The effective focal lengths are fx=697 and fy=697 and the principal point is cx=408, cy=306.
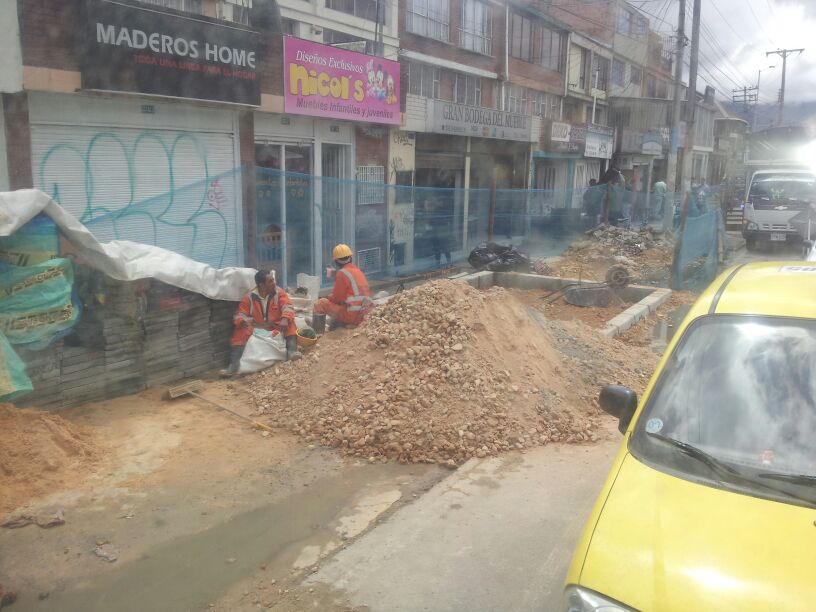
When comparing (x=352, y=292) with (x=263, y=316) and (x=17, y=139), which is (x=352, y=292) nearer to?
(x=263, y=316)

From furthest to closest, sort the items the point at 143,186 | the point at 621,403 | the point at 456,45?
1. the point at 456,45
2. the point at 143,186
3. the point at 621,403

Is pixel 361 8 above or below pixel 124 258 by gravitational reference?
above

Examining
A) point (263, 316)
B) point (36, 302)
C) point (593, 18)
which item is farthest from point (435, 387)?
point (593, 18)

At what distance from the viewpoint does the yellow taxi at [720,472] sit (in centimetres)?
222

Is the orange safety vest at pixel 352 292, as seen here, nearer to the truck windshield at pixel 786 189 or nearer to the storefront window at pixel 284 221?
the storefront window at pixel 284 221

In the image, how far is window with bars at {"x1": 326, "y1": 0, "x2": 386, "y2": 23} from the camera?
15618 mm

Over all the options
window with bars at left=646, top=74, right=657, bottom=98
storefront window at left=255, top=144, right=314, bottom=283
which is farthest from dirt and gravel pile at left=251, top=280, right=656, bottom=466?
window with bars at left=646, top=74, right=657, bottom=98

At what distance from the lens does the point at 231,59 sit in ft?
36.5

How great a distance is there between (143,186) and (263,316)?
414 centimetres

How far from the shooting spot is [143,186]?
10484 millimetres

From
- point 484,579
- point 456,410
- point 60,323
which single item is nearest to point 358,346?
point 456,410

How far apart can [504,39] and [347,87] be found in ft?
38.8

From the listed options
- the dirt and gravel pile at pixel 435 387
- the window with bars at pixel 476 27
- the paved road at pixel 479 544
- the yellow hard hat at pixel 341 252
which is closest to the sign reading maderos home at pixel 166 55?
the yellow hard hat at pixel 341 252

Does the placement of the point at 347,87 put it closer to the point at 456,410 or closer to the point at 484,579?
the point at 456,410
